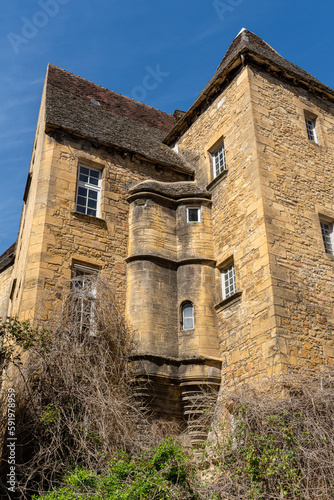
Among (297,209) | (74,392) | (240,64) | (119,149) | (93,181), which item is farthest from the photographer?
(119,149)

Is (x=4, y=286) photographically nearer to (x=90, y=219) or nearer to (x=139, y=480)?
(x=90, y=219)

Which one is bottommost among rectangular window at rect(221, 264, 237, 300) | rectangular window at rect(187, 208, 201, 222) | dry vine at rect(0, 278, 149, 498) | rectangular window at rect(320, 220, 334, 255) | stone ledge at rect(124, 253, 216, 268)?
dry vine at rect(0, 278, 149, 498)

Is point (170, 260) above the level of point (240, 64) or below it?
below

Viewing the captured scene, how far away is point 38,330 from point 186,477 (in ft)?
13.2

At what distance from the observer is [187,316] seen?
1155cm

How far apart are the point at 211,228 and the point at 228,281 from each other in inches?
63.7

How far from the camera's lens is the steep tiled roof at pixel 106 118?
1326cm

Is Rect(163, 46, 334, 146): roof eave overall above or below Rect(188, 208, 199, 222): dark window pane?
above

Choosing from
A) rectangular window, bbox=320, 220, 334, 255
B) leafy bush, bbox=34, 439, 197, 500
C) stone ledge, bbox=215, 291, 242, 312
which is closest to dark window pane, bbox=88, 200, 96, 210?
stone ledge, bbox=215, 291, 242, 312

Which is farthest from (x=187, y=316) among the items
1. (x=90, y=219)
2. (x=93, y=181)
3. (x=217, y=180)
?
(x=93, y=181)

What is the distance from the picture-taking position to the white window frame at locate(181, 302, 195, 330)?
11406 millimetres

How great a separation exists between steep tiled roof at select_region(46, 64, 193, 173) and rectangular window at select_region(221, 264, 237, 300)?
12.5 feet

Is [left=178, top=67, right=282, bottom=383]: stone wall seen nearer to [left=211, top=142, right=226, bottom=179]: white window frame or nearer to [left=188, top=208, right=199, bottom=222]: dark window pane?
[left=211, top=142, right=226, bottom=179]: white window frame

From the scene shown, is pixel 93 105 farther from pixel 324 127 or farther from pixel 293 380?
pixel 293 380
